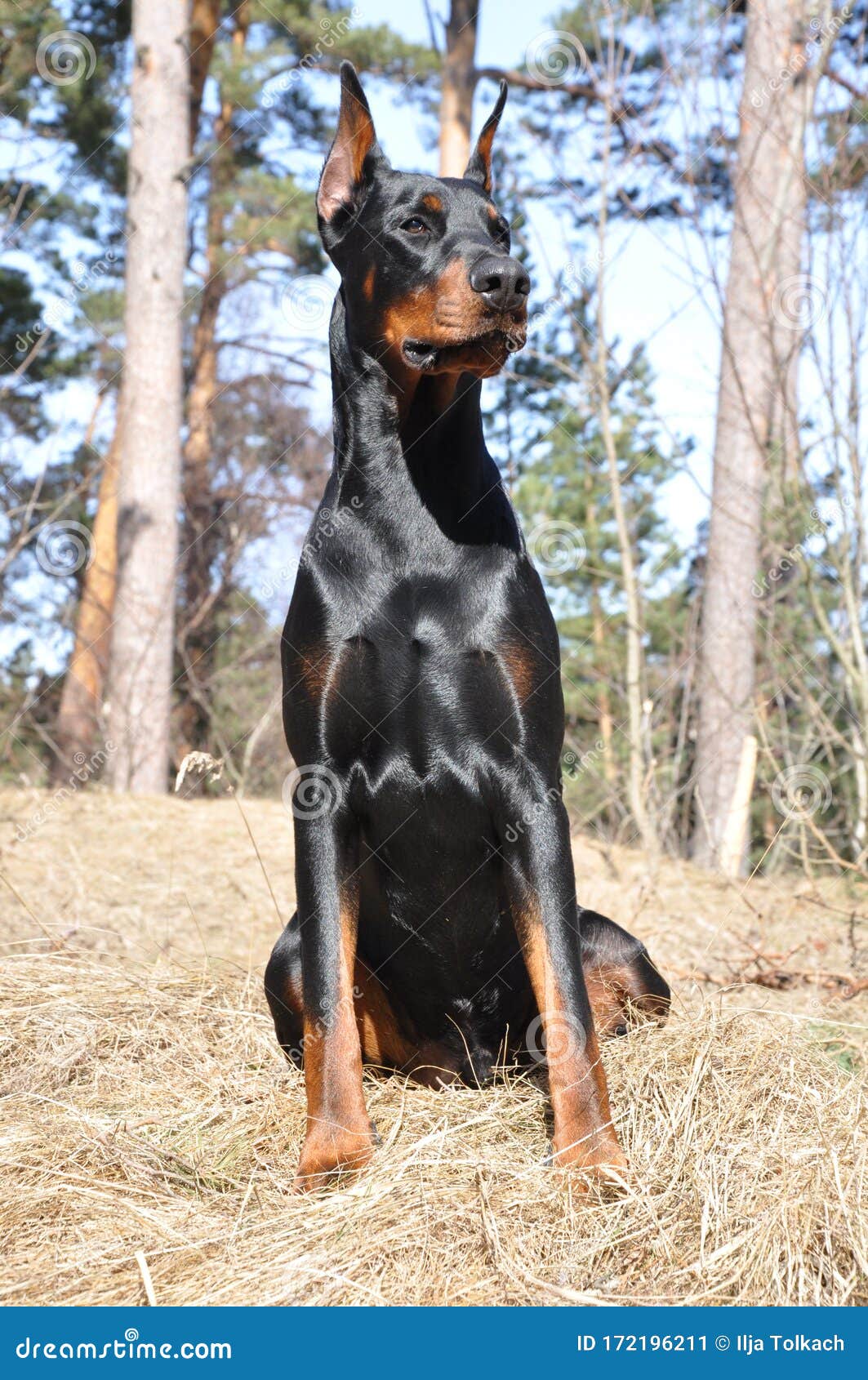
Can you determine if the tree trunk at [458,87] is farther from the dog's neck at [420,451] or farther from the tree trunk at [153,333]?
the dog's neck at [420,451]

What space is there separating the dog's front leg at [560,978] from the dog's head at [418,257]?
941 mm

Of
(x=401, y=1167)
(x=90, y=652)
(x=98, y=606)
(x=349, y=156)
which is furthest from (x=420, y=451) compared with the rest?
(x=98, y=606)

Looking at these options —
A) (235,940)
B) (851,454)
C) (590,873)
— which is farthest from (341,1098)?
(590,873)

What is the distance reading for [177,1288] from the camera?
186cm

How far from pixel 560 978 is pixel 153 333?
8.16 metres

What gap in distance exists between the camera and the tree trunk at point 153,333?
365 inches

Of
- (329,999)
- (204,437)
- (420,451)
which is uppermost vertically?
(204,437)

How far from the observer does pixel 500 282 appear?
7.73 ft

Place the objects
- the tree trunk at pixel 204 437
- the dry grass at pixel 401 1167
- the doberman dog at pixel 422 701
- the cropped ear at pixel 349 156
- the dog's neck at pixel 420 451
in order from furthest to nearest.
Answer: the tree trunk at pixel 204 437, the cropped ear at pixel 349 156, the dog's neck at pixel 420 451, the doberman dog at pixel 422 701, the dry grass at pixel 401 1167

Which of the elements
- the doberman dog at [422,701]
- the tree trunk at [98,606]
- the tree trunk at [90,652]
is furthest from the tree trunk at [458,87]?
the doberman dog at [422,701]

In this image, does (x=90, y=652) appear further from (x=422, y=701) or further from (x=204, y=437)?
(x=422, y=701)

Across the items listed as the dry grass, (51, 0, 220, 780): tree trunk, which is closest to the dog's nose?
the dry grass

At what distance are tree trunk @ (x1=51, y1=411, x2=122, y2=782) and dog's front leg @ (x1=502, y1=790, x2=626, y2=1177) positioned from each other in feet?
29.7

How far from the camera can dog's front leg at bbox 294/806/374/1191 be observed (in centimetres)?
231
